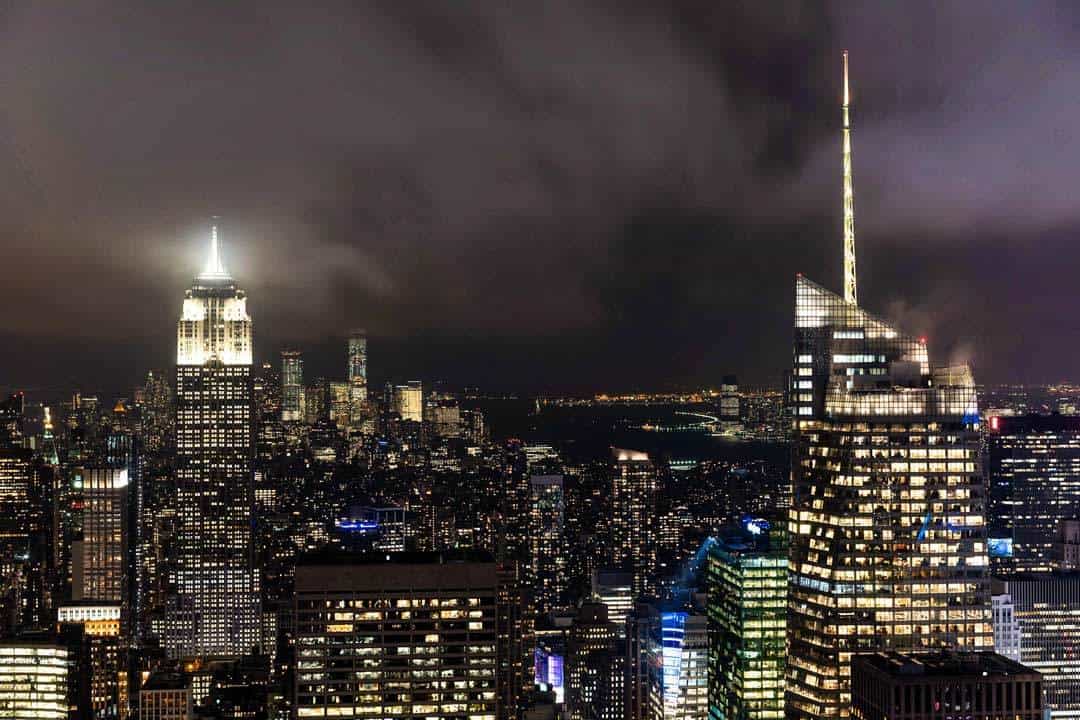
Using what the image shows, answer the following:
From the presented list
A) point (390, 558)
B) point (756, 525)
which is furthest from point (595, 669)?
point (390, 558)

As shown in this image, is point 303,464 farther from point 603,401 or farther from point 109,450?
point 603,401

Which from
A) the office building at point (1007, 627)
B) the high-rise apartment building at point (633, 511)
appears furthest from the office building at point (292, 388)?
the office building at point (1007, 627)

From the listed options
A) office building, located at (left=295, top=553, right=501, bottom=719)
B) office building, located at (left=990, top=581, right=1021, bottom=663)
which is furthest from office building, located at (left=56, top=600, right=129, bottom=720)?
office building, located at (left=990, top=581, right=1021, bottom=663)

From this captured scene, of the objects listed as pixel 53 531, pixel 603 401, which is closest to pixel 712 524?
pixel 603 401

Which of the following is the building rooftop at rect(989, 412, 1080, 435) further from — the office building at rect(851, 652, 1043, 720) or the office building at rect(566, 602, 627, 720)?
the office building at rect(566, 602, 627, 720)

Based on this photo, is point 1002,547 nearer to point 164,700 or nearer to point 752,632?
point 752,632

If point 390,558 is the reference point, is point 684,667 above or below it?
below
